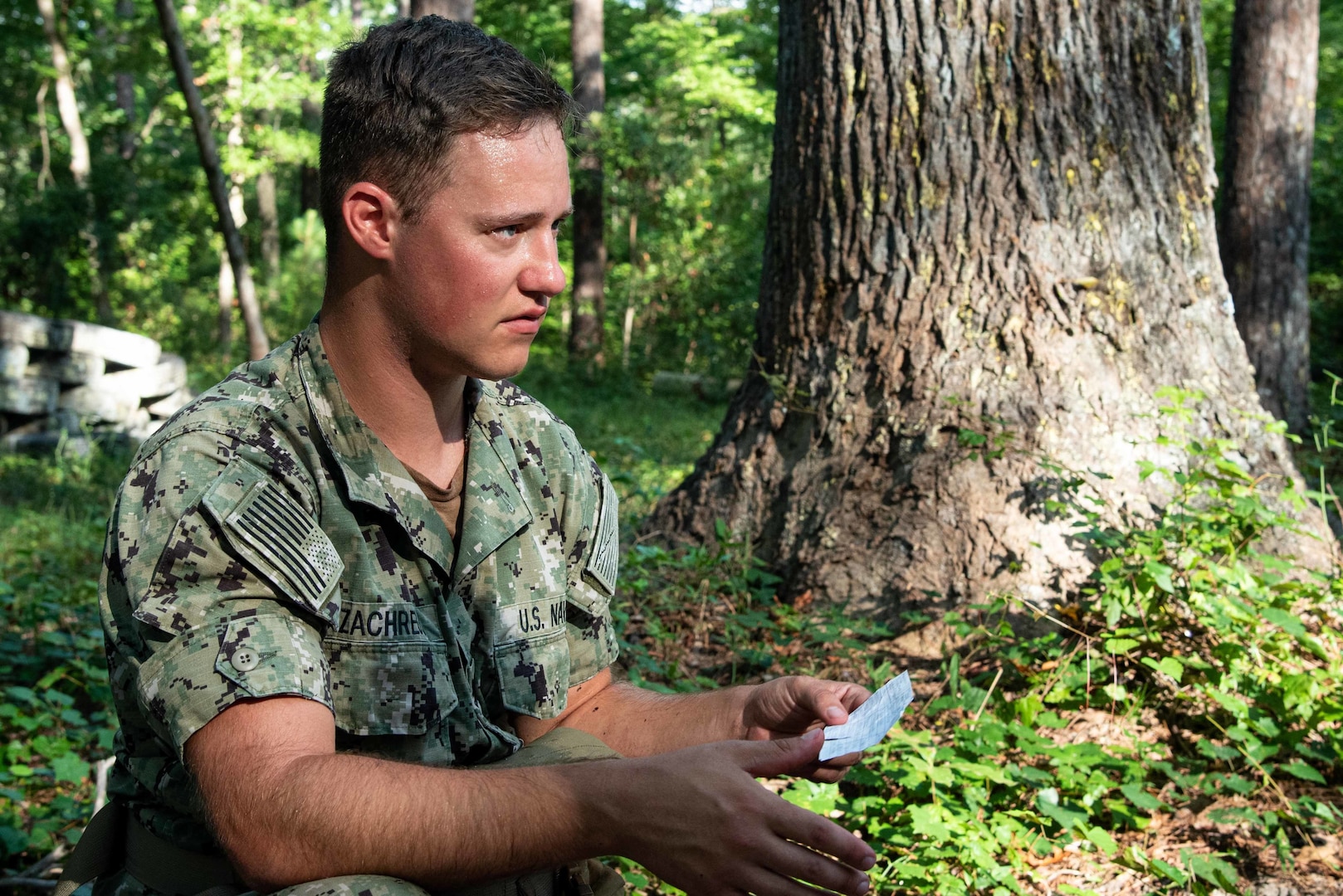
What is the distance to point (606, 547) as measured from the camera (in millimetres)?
2225

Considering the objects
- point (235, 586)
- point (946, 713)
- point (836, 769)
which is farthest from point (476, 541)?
point (946, 713)

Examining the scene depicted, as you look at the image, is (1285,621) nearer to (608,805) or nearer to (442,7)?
(608,805)

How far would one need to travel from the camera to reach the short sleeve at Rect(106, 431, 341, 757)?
57.9 inches

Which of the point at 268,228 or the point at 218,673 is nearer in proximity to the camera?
the point at 218,673

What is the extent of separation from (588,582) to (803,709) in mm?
516

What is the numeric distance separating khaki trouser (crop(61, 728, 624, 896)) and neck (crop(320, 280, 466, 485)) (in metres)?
0.53

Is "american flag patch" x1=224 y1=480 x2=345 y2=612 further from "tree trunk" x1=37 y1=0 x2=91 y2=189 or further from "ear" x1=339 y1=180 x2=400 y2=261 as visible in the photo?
"tree trunk" x1=37 y1=0 x2=91 y2=189

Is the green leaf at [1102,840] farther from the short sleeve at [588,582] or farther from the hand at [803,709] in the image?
the short sleeve at [588,582]

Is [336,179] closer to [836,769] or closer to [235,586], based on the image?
[235,586]

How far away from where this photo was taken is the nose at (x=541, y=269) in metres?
1.85

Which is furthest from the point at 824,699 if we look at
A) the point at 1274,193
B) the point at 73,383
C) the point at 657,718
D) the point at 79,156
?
the point at 79,156

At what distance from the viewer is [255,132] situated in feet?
58.7

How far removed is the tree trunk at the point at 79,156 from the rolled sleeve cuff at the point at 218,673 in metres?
16.4

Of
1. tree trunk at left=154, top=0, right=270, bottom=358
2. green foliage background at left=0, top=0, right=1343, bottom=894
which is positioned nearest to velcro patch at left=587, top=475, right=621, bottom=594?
green foliage background at left=0, top=0, right=1343, bottom=894
